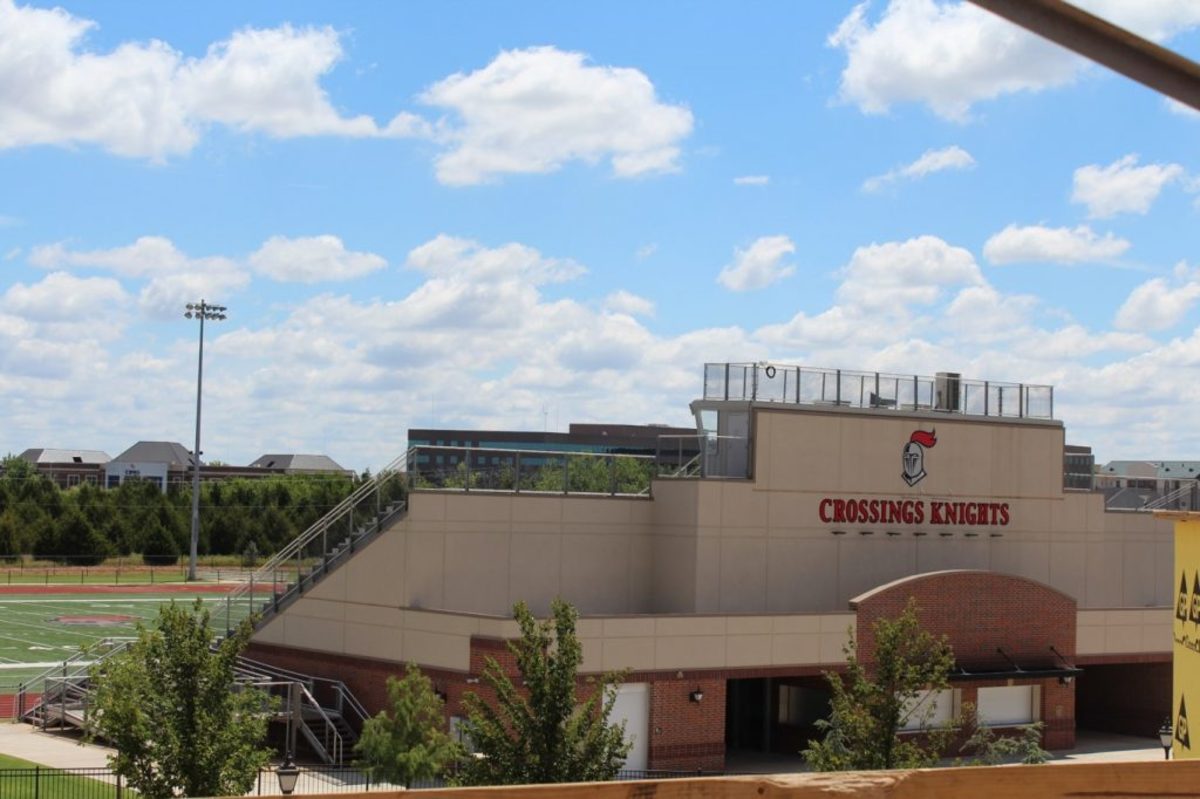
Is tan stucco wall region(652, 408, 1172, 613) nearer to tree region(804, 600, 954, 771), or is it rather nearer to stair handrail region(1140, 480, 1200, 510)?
stair handrail region(1140, 480, 1200, 510)

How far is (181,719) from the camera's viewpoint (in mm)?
23094

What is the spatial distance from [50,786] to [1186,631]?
22.5m

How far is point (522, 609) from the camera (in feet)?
82.3

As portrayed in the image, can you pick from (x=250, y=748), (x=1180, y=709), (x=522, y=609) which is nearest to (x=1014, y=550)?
(x=522, y=609)

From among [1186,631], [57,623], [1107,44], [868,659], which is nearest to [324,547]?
[868,659]

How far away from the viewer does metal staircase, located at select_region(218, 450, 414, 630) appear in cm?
3762

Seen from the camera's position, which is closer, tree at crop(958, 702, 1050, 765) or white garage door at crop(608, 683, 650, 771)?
tree at crop(958, 702, 1050, 765)

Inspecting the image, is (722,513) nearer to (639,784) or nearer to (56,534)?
(639,784)

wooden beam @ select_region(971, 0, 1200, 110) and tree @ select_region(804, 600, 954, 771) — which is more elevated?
wooden beam @ select_region(971, 0, 1200, 110)

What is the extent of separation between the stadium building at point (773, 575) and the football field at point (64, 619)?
7.15 m

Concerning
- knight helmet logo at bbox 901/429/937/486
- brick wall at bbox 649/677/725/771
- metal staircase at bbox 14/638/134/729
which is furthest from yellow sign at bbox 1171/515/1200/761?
knight helmet logo at bbox 901/429/937/486

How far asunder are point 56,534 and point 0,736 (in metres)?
56.1

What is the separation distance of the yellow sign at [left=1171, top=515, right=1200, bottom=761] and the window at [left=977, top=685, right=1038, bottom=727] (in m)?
28.1

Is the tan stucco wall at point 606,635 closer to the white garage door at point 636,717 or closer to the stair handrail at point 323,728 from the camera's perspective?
the white garage door at point 636,717
